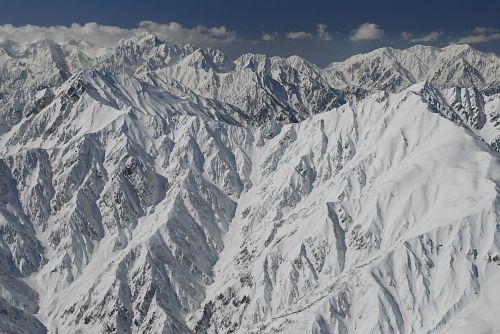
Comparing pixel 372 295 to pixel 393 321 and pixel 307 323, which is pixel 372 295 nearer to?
pixel 393 321

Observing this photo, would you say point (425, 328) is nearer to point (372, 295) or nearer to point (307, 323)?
Answer: point (372, 295)

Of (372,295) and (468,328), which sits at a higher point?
(372,295)

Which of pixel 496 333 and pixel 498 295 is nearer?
pixel 496 333

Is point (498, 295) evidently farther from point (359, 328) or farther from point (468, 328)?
point (359, 328)

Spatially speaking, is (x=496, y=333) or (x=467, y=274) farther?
(x=467, y=274)

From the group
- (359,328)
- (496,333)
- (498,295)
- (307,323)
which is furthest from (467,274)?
(307,323)

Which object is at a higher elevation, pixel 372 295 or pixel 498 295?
pixel 372 295

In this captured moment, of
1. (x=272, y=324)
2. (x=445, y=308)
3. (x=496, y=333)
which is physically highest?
(x=272, y=324)

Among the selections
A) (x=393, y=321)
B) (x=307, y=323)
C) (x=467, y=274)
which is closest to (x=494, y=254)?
(x=467, y=274)
